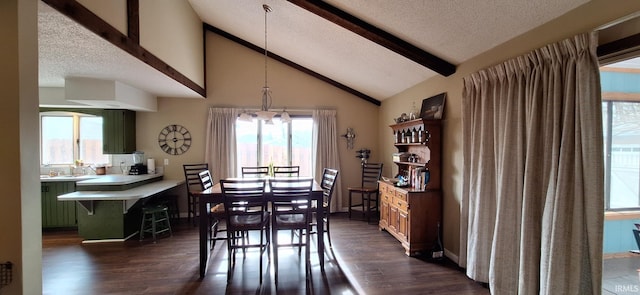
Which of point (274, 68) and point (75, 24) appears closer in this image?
point (75, 24)

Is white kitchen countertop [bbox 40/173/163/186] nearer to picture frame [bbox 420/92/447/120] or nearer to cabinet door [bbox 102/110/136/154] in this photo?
cabinet door [bbox 102/110/136/154]

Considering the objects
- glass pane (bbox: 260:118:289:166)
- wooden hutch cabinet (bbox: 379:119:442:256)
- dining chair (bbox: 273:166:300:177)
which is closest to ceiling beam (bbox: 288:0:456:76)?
wooden hutch cabinet (bbox: 379:119:442:256)

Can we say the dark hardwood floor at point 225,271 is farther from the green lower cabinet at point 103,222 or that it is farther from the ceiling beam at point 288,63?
the ceiling beam at point 288,63

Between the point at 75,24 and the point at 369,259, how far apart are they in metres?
3.70

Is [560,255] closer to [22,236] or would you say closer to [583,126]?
[583,126]

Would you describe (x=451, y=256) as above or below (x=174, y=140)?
below

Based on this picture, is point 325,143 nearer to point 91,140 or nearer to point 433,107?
point 433,107

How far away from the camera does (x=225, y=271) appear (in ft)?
9.35

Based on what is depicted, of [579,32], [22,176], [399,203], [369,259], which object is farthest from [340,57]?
[22,176]

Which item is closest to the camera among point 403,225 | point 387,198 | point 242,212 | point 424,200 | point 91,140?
point 242,212

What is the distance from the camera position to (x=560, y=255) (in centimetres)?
171

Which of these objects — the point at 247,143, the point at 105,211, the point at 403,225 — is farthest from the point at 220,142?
the point at 403,225

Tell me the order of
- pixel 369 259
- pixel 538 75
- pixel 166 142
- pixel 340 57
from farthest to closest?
pixel 166 142, pixel 340 57, pixel 369 259, pixel 538 75

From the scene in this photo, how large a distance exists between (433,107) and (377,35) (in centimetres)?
127
